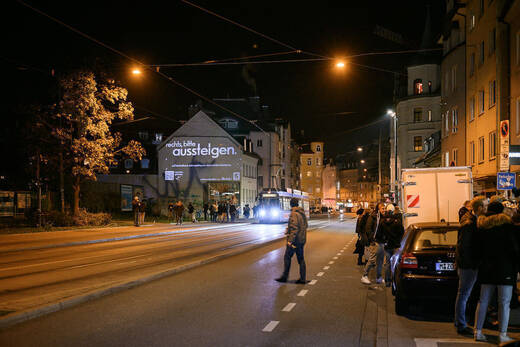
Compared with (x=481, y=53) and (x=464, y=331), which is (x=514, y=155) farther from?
(x=481, y=53)

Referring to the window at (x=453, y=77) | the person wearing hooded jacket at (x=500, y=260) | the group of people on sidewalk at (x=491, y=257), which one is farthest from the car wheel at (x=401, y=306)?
the window at (x=453, y=77)

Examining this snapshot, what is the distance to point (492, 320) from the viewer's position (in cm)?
743

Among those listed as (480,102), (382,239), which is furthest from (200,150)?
(382,239)

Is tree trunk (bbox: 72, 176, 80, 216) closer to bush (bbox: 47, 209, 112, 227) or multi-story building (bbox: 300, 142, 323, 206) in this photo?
bush (bbox: 47, 209, 112, 227)

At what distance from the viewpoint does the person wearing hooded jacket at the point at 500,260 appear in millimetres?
6027

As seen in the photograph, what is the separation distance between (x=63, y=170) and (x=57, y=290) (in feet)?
74.5

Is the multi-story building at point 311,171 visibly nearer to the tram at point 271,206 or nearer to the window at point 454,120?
the tram at point 271,206

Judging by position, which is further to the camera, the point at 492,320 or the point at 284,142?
the point at 284,142

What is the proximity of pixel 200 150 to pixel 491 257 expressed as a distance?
55.8 meters

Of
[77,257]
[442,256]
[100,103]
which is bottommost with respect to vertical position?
[77,257]

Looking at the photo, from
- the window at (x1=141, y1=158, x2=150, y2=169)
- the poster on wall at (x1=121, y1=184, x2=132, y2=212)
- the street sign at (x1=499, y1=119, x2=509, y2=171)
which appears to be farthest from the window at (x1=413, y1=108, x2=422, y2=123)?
the street sign at (x1=499, y1=119, x2=509, y2=171)

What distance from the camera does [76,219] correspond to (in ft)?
98.7

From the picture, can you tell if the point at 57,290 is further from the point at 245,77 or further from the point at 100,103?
the point at 245,77

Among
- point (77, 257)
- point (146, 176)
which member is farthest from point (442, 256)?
point (146, 176)
